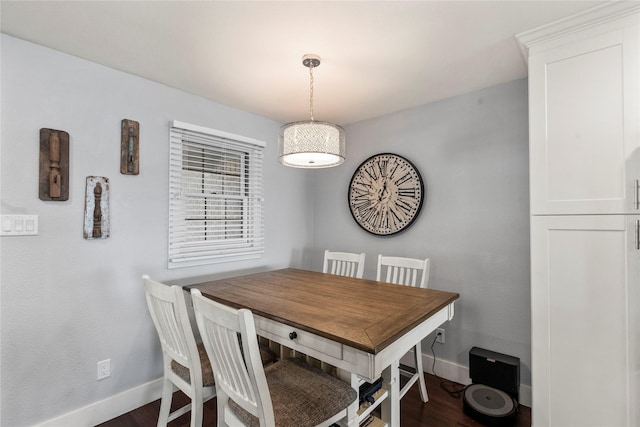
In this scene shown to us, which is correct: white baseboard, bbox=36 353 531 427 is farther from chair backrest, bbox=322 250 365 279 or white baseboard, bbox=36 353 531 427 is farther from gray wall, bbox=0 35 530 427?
chair backrest, bbox=322 250 365 279

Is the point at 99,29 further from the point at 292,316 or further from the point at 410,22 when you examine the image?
the point at 292,316

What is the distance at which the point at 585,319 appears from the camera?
1.59m

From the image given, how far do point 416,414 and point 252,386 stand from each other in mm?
1460

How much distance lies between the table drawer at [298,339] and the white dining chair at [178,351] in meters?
0.35

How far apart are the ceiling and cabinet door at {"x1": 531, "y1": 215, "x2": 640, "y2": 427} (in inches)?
43.7

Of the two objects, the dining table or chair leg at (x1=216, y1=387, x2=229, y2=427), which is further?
chair leg at (x1=216, y1=387, x2=229, y2=427)

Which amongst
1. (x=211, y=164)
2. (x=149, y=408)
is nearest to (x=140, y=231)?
(x=211, y=164)

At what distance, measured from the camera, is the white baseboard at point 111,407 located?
187 centimetres

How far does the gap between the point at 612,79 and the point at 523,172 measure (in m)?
0.78

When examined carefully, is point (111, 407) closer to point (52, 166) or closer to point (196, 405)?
point (196, 405)

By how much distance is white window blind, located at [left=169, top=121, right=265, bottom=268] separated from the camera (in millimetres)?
2400

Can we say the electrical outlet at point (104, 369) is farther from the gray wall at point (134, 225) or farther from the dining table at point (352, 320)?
the dining table at point (352, 320)

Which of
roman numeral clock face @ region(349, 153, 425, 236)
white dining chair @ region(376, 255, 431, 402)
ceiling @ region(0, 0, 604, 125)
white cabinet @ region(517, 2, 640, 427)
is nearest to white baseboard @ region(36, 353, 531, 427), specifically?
white dining chair @ region(376, 255, 431, 402)

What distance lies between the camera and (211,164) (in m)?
2.67
